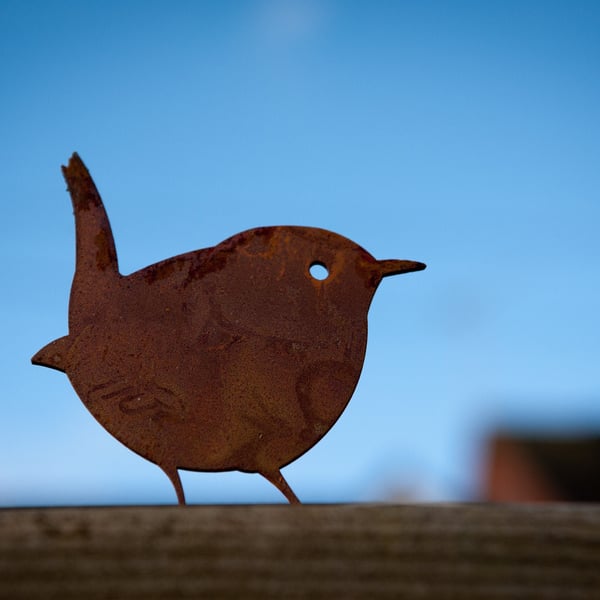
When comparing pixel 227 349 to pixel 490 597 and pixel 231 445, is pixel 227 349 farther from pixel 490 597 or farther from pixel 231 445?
pixel 490 597

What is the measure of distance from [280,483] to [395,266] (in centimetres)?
71

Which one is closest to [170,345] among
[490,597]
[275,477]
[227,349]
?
[227,349]

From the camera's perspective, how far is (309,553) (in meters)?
1.65

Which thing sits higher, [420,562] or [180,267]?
[180,267]

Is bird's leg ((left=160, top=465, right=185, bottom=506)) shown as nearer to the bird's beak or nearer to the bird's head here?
the bird's head

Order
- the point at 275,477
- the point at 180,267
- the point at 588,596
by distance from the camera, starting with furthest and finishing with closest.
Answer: the point at 180,267 → the point at 275,477 → the point at 588,596

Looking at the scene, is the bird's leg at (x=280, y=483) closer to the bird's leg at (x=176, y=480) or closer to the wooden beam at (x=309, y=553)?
the bird's leg at (x=176, y=480)

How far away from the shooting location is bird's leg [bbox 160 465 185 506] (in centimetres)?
216

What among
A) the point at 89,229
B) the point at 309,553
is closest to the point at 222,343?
the point at 89,229

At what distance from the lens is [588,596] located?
1.60m

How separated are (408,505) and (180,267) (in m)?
1.03

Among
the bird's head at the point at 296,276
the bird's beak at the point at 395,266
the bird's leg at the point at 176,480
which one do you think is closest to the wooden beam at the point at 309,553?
the bird's leg at the point at 176,480

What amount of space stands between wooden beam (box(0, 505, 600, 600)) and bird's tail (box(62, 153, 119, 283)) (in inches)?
34.4

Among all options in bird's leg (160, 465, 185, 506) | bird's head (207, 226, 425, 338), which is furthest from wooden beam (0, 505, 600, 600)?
bird's head (207, 226, 425, 338)
